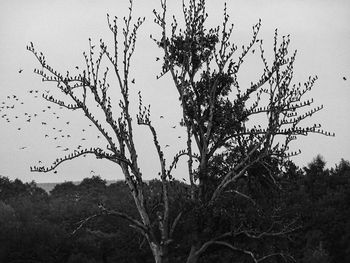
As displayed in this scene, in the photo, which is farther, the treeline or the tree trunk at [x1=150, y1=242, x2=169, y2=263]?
the treeline

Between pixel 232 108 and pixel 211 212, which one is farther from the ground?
pixel 232 108

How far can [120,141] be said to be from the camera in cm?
1681

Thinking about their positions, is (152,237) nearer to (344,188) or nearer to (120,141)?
(120,141)

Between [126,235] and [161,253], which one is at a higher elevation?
[126,235]

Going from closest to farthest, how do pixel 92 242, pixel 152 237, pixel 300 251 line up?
pixel 152 237, pixel 300 251, pixel 92 242

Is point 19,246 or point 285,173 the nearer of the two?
point 285,173

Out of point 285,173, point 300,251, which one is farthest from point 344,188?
point 285,173

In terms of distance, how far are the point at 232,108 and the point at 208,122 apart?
93 centimetres

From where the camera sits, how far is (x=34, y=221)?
63688 mm

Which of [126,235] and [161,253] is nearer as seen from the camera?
[161,253]

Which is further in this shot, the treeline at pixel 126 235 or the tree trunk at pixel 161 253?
the treeline at pixel 126 235

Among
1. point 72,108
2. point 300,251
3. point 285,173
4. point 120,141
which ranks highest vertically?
point 72,108

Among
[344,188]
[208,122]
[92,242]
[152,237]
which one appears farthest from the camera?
[344,188]

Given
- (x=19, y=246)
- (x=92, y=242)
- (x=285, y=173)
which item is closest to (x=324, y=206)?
(x=92, y=242)
